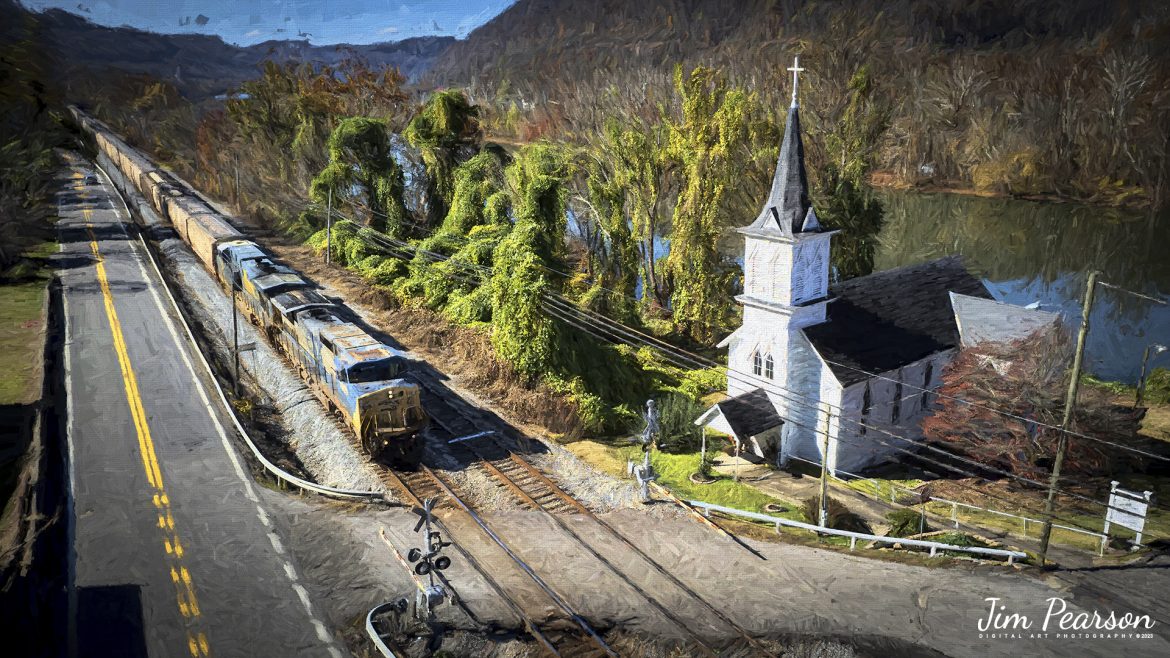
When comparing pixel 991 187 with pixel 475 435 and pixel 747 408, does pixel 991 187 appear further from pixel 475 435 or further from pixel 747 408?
pixel 475 435

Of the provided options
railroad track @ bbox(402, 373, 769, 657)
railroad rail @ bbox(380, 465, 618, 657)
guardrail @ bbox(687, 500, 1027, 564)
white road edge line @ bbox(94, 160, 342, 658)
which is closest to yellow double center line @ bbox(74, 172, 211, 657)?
white road edge line @ bbox(94, 160, 342, 658)

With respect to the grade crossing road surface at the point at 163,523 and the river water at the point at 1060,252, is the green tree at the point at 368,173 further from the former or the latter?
the river water at the point at 1060,252

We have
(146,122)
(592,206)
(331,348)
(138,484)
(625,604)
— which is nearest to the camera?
(625,604)

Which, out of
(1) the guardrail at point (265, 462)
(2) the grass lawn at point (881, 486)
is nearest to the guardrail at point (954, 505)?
(2) the grass lawn at point (881, 486)

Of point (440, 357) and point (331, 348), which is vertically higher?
point (331, 348)

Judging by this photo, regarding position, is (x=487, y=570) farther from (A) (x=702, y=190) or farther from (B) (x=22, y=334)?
(B) (x=22, y=334)

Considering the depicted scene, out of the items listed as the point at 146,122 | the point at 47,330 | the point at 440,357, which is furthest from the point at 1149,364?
the point at 146,122

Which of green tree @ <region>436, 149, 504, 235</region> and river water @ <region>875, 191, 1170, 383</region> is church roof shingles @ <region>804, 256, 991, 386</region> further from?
green tree @ <region>436, 149, 504, 235</region>
